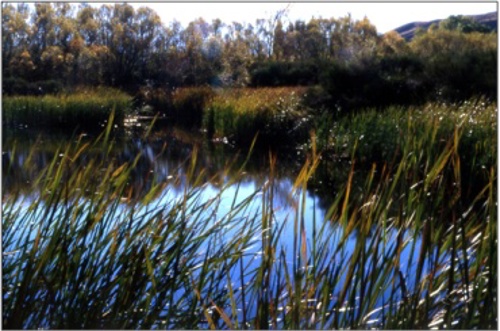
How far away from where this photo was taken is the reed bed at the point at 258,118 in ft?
30.9

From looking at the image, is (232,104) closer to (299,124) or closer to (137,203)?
(299,124)

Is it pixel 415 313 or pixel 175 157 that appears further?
pixel 175 157

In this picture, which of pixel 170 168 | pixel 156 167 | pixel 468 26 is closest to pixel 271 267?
pixel 156 167

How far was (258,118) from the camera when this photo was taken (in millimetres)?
9547

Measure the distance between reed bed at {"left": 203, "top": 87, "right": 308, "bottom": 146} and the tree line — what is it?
519mm

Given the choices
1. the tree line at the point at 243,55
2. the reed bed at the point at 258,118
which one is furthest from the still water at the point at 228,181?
the tree line at the point at 243,55

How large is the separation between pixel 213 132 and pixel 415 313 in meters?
8.35

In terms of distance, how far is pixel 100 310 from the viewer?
203cm

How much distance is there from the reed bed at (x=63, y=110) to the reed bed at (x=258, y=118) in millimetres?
1206

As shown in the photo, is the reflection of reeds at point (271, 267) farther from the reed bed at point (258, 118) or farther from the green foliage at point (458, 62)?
the green foliage at point (458, 62)

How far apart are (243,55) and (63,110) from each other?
2370mm

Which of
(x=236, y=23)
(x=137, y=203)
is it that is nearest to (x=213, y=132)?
(x=236, y=23)

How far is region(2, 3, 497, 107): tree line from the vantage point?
8.11 m

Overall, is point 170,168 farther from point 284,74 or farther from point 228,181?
point 284,74
